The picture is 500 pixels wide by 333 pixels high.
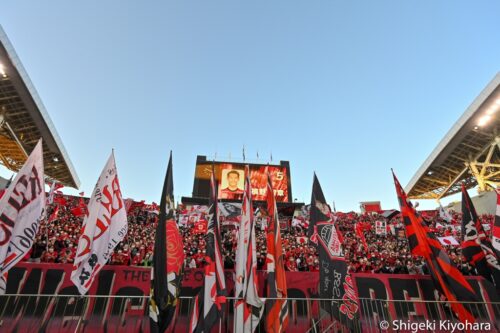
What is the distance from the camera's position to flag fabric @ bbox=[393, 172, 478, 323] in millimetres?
7367

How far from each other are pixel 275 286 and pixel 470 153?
38.9 m

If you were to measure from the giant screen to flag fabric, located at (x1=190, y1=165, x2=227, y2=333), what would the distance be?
30.4 m

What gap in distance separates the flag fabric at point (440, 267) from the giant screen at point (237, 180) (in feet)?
94.2

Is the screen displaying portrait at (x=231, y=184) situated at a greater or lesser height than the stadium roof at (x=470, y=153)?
lesser

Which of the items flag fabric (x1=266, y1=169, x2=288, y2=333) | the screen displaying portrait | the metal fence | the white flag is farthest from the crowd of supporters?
the screen displaying portrait

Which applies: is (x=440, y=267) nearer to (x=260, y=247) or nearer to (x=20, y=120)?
(x=260, y=247)

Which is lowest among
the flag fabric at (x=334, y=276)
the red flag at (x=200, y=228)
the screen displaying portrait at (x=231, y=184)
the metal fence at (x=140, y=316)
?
the metal fence at (x=140, y=316)

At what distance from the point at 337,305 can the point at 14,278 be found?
9081 mm

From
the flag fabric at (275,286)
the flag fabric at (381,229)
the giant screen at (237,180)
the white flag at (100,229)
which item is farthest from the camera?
the giant screen at (237,180)

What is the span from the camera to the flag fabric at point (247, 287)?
6605mm

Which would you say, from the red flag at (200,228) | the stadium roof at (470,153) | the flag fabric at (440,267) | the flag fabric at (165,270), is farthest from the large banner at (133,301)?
the stadium roof at (470,153)

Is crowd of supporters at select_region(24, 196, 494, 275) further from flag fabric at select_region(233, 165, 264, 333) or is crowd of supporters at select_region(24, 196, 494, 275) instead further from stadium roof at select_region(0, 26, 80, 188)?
stadium roof at select_region(0, 26, 80, 188)

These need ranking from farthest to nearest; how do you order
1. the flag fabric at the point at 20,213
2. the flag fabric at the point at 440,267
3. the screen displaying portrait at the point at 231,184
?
the screen displaying portrait at the point at 231,184 < the flag fabric at the point at 440,267 < the flag fabric at the point at 20,213

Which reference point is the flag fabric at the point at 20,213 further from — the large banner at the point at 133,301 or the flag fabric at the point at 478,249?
the flag fabric at the point at 478,249
